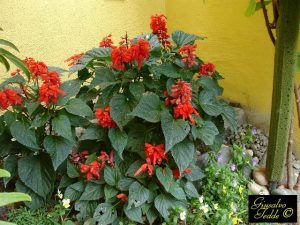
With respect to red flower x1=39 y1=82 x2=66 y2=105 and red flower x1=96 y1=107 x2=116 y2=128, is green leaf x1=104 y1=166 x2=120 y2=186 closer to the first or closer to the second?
red flower x1=96 y1=107 x2=116 y2=128

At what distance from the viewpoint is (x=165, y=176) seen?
1562 mm

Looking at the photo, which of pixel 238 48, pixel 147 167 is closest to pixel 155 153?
pixel 147 167

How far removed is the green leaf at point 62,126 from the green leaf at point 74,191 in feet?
0.73

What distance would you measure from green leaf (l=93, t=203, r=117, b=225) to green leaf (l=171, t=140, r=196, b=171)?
0.32 metres

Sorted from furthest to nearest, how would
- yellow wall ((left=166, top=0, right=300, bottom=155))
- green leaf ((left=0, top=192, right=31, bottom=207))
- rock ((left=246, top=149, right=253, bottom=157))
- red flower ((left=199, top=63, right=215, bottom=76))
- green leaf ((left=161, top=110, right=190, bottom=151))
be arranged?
yellow wall ((left=166, top=0, right=300, bottom=155)), rock ((left=246, top=149, right=253, bottom=157)), red flower ((left=199, top=63, right=215, bottom=76)), green leaf ((left=161, top=110, right=190, bottom=151)), green leaf ((left=0, top=192, right=31, bottom=207))

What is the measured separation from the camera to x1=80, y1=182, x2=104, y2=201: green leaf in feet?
5.21

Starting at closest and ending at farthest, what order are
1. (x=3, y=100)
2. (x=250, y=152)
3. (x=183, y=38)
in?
1. (x=3, y=100)
2. (x=183, y=38)
3. (x=250, y=152)

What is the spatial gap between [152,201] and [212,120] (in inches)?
18.8

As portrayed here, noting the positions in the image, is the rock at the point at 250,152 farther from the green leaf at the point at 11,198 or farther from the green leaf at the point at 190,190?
the green leaf at the point at 11,198

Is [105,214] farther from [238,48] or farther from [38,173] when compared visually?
[238,48]

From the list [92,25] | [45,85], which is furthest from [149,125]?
[92,25]

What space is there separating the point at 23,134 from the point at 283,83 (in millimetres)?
1104

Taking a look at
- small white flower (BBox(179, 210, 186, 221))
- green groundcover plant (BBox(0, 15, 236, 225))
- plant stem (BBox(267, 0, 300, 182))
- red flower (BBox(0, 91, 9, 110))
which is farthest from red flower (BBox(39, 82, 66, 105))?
plant stem (BBox(267, 0, 300, 182))

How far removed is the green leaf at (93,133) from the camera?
65.0 inches
